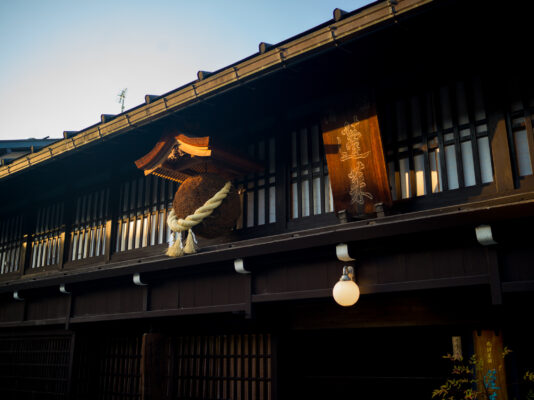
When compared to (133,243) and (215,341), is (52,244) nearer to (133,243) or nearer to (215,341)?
(133,243)

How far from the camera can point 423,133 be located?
277 inches

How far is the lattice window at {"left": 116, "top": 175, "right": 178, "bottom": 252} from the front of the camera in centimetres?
1032

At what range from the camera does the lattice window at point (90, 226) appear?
38.0 ft

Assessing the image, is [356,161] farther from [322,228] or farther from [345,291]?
[345,291]

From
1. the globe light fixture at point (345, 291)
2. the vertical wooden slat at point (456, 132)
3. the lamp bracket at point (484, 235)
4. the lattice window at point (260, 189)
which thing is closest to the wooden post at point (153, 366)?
the lattice window at point (260, 189)

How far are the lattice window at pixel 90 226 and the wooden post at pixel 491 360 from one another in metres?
7.59

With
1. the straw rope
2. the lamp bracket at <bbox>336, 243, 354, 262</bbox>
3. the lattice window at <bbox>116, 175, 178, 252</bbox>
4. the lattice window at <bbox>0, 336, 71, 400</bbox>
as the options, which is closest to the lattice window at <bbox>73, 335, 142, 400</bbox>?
the lattice window at <bbox>0, 336, 71, 400</bbox>

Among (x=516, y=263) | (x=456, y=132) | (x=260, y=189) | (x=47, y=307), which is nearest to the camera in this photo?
(x=516, y=263)

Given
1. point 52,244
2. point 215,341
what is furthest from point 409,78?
point 52,244

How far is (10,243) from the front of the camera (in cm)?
1422

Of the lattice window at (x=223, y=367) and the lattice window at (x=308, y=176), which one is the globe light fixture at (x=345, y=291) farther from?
the lattice window at (x=223, y=367)

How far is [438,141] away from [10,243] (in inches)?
466

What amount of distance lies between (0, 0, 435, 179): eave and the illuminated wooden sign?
1.11 meters

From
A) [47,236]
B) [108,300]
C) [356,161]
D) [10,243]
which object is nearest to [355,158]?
[356,161]
